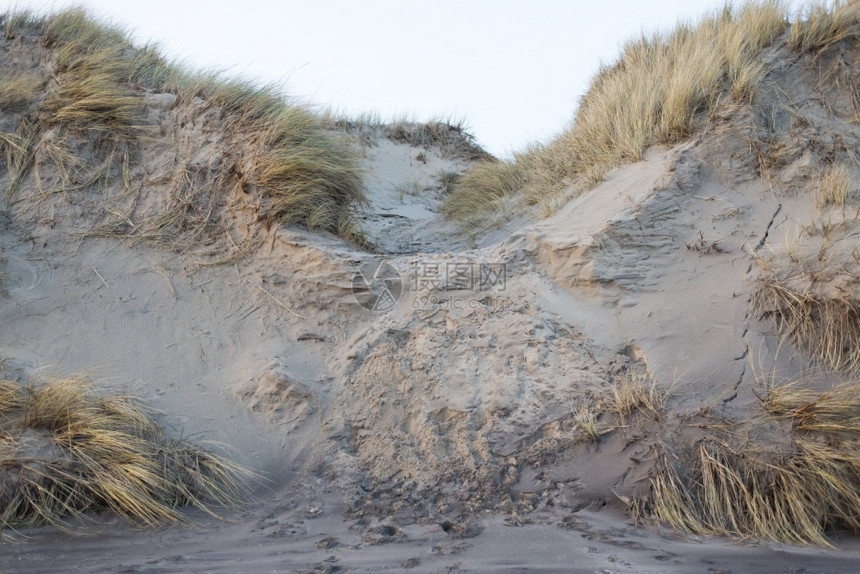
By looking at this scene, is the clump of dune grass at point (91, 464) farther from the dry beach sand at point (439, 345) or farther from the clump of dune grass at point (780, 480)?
the clump of dune grass at point (780, 480)

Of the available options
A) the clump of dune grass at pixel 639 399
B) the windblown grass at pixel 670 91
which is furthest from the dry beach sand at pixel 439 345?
the windblown grass at pixel 670 91

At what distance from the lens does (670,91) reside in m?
5.46

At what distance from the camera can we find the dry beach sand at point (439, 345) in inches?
125

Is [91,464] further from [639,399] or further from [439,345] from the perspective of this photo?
[639,399]

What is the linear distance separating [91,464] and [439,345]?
200 centimetres

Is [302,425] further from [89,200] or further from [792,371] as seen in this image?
[792,371]

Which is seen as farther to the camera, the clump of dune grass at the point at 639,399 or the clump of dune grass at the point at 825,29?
the clump of dune grass at the point at 825,29

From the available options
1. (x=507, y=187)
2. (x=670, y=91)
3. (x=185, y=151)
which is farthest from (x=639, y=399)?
(x=185, y=151)

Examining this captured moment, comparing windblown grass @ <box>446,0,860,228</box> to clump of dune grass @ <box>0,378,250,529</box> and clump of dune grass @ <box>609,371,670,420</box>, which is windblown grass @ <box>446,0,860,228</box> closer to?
clump of dune grass @ <box>609,371,670,420</box>

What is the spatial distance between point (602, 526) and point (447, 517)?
0.71 metres

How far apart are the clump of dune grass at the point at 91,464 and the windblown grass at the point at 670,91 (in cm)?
324

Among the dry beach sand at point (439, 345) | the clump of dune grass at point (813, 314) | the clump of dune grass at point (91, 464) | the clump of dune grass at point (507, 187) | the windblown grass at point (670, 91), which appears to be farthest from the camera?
the clump of dune grass at point (507, 187)

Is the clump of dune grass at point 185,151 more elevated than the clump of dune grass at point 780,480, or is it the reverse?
the clump of dune grass at point 185,151

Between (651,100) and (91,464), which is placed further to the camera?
(651,100)
